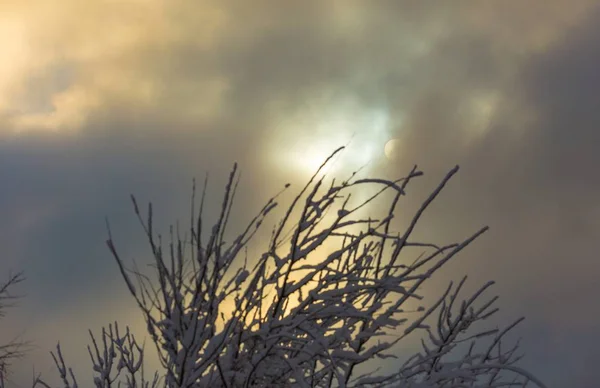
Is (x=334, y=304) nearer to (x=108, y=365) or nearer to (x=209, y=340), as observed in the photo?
(x=209, y=340)

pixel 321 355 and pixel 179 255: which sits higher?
pixel 179 255

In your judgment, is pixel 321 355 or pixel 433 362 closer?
pixel 321 355

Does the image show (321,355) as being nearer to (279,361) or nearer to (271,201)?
(279,361)

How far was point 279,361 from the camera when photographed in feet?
12.6

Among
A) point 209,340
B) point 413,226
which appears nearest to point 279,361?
point 209,340

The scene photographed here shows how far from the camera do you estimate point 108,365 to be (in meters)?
4.50

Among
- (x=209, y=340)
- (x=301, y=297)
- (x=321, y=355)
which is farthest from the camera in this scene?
(x=301, y=297)

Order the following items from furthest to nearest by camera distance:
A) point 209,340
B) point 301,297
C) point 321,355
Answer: point 301,297 < point 209,340 < point 321,355

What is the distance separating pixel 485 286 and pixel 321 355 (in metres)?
1.10

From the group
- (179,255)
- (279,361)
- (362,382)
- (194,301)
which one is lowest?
(362,382)

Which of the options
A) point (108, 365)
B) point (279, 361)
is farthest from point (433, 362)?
point (108, 365)

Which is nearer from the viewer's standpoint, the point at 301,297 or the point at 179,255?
the point at 179,255

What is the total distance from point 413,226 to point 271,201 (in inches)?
32.5

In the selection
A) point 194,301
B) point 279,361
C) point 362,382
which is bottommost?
point 362,382
